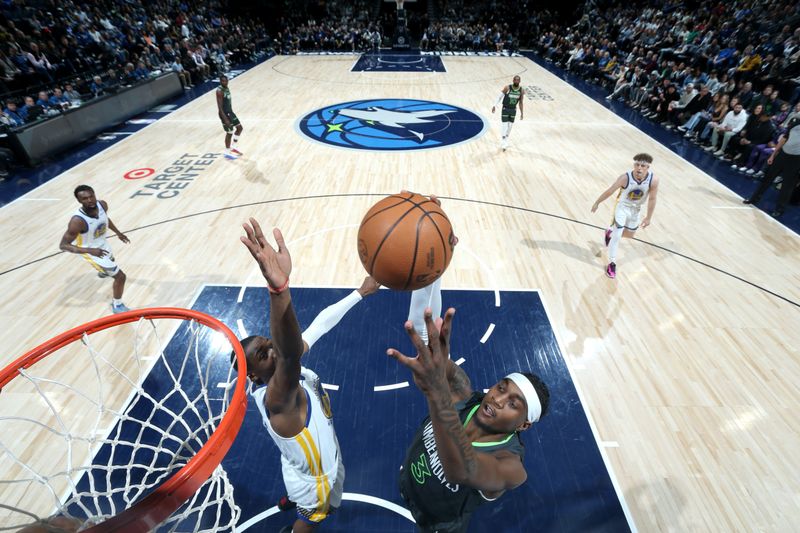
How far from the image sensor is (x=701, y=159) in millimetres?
9297

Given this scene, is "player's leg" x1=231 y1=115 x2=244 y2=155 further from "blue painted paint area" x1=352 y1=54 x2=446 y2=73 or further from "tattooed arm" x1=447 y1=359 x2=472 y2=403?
"blue painted paint area" x1=352 y1=54 x2=446 y2=73

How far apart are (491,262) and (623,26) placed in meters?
21.0

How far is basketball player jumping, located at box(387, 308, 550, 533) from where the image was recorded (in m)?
1.39

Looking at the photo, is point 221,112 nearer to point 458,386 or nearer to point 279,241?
point 279,241

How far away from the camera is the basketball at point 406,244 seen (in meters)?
2.68

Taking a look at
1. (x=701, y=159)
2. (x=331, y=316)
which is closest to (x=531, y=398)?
(x=331, y=316)

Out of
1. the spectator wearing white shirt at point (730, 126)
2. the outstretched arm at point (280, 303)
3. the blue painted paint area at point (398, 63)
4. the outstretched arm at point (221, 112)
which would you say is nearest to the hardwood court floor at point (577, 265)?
the outstretched arm at point (221, 112)

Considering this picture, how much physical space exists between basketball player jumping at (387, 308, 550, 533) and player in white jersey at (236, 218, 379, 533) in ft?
1.58

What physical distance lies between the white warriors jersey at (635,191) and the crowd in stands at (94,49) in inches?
465

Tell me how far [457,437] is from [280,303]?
2.68 ft

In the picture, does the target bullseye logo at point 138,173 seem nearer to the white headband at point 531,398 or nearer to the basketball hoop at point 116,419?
the basketball hoop at point 116,419

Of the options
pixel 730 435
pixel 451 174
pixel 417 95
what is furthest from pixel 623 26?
pixel 730 435

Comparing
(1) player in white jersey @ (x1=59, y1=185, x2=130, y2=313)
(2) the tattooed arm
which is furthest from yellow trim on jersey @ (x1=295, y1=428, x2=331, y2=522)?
(1) player in white jersey @ (x1=59, y1=185, x2=130, y2=313)

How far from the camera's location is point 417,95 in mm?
13734
